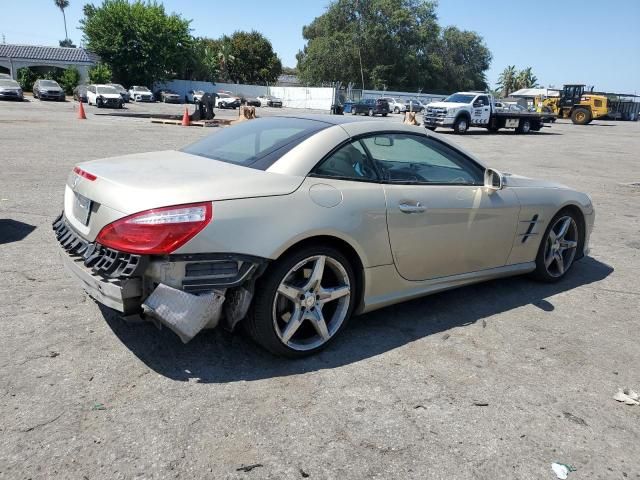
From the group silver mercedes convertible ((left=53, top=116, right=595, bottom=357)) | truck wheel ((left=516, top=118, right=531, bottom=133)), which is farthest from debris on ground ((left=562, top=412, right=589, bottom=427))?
truck wheel ((left=516, top=118, right=531, bottom=133))

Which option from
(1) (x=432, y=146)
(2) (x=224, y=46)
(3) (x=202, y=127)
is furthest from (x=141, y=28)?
(1) (x=432, y=146)

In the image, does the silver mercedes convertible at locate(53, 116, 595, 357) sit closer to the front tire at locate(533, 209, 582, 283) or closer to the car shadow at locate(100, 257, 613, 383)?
the car shadow at locate(100, 257, 613, 383)

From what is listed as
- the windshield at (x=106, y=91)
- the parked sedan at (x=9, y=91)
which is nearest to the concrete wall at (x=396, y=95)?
the windshield at (x=106, y=91)

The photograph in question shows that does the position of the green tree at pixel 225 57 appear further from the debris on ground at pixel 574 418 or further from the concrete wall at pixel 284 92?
the debris on ground at pixel 574 418

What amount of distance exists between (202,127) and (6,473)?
72.9 ft

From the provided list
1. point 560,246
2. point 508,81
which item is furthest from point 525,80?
point 560,246

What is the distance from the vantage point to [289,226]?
116 inches

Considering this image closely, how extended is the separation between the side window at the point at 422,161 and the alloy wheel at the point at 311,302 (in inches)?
34.4

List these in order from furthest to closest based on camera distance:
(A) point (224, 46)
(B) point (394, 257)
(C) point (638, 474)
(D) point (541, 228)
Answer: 1. (A) point (224, 46)
2. (D) point (541, 228)
3. (B) point (394, 257)
4. (C) point (638, 474)

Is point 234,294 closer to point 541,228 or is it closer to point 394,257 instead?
point 394,257

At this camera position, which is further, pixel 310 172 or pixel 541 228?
pixel 541 228

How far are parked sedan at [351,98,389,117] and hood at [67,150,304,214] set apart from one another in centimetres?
3916

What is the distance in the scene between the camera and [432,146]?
402 cm

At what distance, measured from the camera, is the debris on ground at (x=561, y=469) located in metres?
2.37
